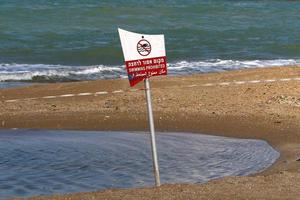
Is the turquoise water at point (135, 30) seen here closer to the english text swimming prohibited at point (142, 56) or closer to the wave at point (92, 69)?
the wave at point (92, 69)

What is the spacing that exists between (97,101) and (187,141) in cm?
409

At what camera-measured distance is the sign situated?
9516 millimetres

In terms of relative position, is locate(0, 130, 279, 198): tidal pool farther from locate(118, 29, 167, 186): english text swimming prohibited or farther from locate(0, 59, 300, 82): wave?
locate(0, 59, 300, 82): wave

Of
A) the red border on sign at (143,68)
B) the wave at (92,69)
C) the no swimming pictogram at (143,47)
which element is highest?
the no swimming pictogram at (143,47)

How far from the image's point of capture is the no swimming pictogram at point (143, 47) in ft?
31.5

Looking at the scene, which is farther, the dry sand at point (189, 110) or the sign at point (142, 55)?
the dry sand at point (189, 110)

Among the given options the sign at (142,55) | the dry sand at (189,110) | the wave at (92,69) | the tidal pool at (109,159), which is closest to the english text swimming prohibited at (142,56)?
the sign at (142,55)

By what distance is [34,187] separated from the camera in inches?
414

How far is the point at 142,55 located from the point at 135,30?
29354 mm

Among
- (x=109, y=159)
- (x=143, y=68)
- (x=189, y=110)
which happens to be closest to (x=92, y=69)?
(x=189, y=110)

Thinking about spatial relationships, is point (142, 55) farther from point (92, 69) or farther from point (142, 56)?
point (92, 69)

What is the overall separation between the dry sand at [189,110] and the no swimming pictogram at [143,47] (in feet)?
5.68

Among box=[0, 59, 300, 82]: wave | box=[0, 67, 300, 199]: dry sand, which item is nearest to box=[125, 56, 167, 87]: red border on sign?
box=[0, 67, 300, 199]: dry sand

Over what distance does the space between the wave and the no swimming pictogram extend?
1316 centimetres
